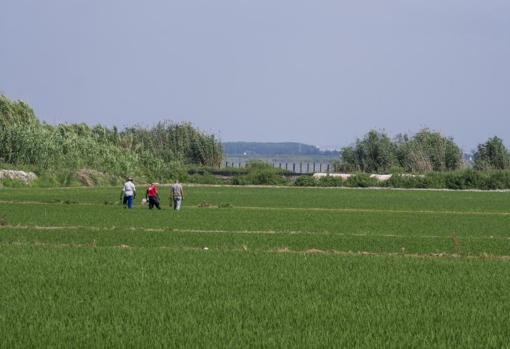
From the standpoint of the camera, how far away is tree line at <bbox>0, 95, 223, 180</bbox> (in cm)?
7912

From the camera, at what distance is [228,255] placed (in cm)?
2422

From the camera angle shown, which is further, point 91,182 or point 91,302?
point 91,182

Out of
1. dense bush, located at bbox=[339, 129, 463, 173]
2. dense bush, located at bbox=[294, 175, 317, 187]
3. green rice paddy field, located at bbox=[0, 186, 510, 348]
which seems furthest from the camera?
dense bush, located at bbox=[339, 129, 463, 173]

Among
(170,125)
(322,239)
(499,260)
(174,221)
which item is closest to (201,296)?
(499,260)

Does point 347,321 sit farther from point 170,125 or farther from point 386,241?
point 170,125

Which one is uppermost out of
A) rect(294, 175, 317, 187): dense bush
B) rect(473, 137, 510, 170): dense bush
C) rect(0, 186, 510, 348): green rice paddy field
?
rect(473, 137, 510, 170): dense bush

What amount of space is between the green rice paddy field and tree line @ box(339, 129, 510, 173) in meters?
77.3

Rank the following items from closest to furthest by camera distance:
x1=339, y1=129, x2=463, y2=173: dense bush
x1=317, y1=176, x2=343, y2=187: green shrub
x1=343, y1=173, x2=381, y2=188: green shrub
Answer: x1=343, y1=173, x2=381, y2=188: green shrub → x1=317, y1=176, x2=343, y2=187: green shrub → x1=339, y1=129, x2=463, y2=173: dense bush

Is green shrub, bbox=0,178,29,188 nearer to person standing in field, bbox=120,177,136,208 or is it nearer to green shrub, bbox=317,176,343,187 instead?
person standing in field, bbox=120,177,136,208

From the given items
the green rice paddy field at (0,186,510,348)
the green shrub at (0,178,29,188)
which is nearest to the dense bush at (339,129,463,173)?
the green shrub at (0,178,29,188)

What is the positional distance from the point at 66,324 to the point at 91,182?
6351 centimetres

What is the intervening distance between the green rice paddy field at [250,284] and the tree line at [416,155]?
254 ft

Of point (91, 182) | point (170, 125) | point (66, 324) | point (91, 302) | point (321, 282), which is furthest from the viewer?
point (170, 125)

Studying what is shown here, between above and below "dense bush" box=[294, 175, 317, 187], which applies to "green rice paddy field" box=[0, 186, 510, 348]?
below
